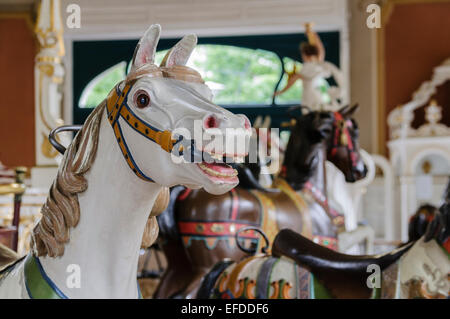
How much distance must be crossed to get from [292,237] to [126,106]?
926 millimetres

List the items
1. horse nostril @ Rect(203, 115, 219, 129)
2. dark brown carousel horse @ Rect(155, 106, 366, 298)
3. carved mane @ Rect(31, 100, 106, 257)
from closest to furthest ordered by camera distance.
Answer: horse nostril @ Rect(203, 115, 219, 129)
carved mane @ Rect(31, 100, 106, 257)
dark brown carousel horse @ Rect(155, 106, 366, 298)

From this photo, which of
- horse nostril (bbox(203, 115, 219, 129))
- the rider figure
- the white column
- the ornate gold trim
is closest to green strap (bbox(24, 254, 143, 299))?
horse nostril (bbox(203, 115, 219, 129))

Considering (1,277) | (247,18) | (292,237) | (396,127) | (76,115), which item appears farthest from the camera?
(76,115)

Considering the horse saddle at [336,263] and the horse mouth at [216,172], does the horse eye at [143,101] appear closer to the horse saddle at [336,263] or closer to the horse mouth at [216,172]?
the horse mouth at [216,172]

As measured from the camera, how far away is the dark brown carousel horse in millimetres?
2854

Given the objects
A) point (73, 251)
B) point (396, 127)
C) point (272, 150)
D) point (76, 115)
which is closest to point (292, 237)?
point (73, 251)

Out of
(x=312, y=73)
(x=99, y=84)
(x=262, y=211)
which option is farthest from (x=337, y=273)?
(x=99, y=84)

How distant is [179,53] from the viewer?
116 centimetres

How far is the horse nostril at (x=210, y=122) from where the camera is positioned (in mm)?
1032

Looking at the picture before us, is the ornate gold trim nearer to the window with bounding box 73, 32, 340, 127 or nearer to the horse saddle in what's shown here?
the window with bounding box 73, 32, 340, 127

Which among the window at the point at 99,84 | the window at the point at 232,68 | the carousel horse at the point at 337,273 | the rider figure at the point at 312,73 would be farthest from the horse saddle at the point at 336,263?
the window at the point at 99,84

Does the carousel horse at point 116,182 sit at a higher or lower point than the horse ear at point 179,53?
lower

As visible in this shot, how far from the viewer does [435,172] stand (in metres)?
6.52

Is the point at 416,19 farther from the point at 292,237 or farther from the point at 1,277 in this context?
the point at 1,277
